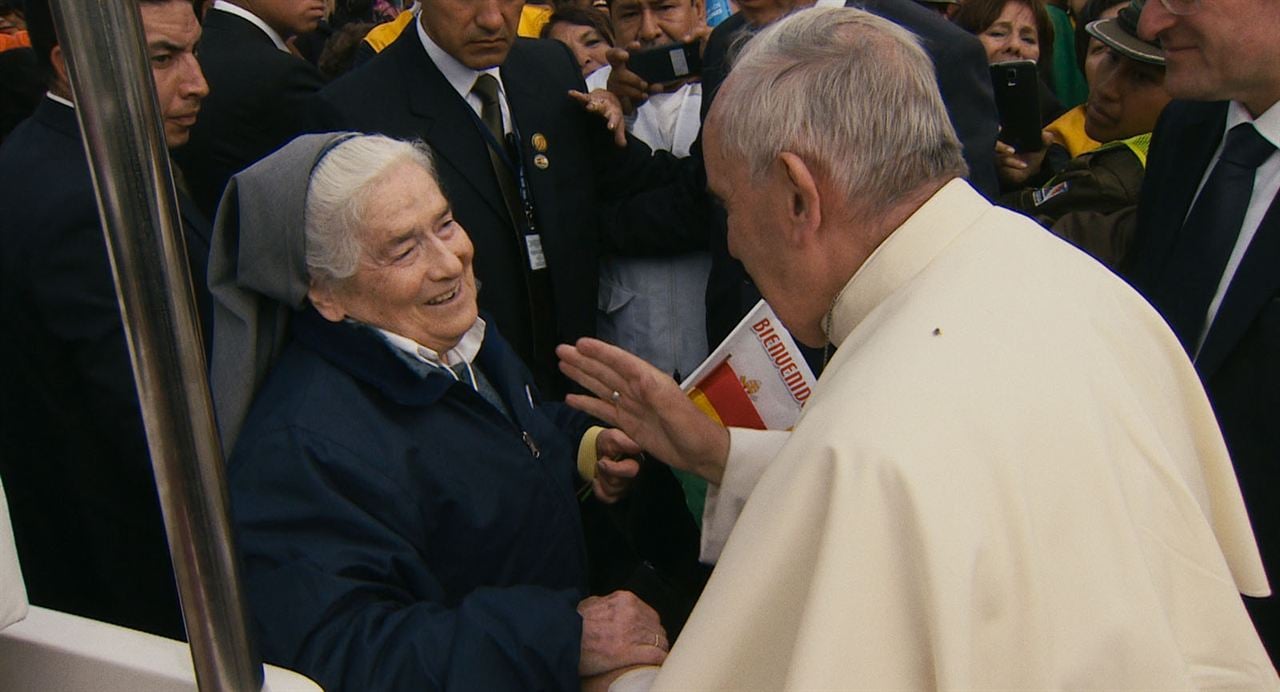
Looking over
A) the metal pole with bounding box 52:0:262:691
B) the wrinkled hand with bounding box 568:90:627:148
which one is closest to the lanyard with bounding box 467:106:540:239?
the wrinkled hand with bounding box 568:90:627:148

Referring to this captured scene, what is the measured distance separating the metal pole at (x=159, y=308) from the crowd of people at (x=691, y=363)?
29cm

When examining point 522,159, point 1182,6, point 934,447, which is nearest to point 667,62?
point 522,159

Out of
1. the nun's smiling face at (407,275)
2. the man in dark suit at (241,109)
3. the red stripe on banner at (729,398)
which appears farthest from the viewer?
the man in dark suit at (241,109)

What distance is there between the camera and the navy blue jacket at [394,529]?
6.05 ft

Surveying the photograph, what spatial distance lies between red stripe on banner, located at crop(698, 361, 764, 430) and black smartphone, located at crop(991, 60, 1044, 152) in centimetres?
204

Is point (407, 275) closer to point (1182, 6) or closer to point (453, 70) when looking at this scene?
point (453, 70)

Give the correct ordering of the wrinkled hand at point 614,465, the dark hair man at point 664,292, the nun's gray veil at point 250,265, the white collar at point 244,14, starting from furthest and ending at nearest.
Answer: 1. the white collar at point 244,14
2. the dark hair man at point 664,292
3. the wrinkled hand at point 614,465
4. the nun's gray veil at point 250,265

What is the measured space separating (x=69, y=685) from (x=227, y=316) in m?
0.90

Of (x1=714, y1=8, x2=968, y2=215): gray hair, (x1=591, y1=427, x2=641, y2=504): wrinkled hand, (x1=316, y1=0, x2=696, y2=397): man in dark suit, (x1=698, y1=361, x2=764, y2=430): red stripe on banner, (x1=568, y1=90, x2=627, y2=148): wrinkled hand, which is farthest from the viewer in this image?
(x1=568, y1=90, x2=627, y2=148): wrinkled hand

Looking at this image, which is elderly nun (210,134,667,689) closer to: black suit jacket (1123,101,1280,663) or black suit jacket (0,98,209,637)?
black suit jacket (0,98,209,637)

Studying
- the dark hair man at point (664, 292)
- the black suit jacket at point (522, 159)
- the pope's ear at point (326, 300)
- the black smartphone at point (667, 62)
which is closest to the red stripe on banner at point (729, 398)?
the pope's ear at point (326, 300)

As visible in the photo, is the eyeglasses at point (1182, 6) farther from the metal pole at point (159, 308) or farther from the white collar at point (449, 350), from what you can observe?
the metal pole at point (159, 308)

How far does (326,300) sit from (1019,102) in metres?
2.68

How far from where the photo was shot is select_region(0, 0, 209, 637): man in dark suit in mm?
2688
